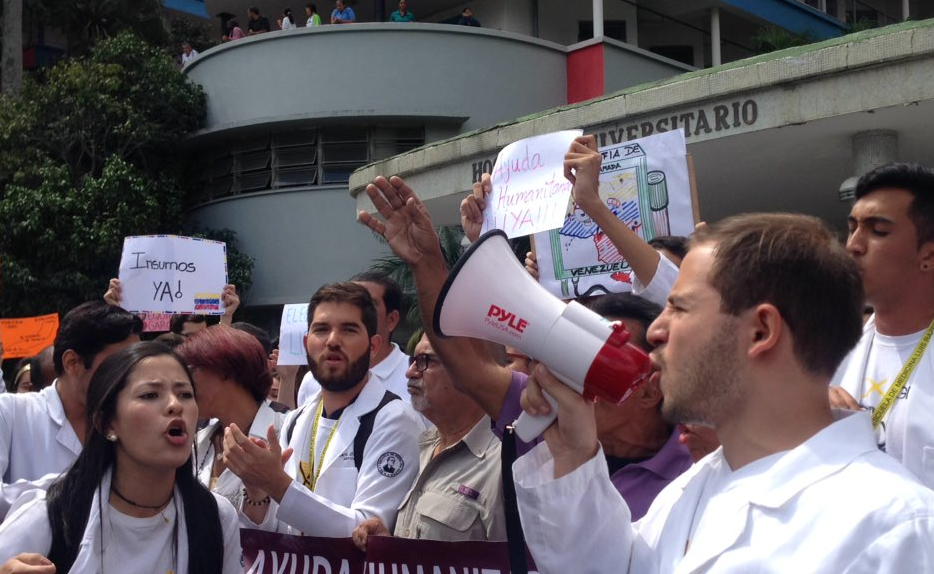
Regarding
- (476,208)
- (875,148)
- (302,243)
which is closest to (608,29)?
(302,243)

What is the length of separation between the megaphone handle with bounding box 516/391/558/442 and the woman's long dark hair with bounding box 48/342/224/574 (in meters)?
1.62

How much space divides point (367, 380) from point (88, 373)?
1392mm

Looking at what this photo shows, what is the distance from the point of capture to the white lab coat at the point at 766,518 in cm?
188

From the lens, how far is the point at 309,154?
62.7 ft

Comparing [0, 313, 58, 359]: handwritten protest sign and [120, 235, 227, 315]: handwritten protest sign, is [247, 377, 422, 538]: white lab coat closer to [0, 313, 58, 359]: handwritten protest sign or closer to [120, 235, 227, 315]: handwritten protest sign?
[120, 235, 227, 315]: handwritten protest sign

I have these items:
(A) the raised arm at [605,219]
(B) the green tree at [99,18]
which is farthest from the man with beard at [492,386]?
(B) the green tree at [99,18]

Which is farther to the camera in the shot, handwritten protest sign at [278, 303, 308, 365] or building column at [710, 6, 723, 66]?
building column at [710, 6, 723, 66]

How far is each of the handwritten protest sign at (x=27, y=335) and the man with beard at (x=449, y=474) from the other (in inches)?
316

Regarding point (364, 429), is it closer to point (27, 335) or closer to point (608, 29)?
point (27, 335)

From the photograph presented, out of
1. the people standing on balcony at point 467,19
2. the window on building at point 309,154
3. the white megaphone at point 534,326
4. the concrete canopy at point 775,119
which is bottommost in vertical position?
the white megaphone at point 534,326

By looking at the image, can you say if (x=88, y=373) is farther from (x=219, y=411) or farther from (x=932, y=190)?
(x=932, y=190)

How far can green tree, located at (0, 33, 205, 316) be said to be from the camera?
18766 mm

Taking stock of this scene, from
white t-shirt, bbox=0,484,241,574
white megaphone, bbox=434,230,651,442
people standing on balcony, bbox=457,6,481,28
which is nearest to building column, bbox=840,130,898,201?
white t-shirt, bbox=0,484,241,574

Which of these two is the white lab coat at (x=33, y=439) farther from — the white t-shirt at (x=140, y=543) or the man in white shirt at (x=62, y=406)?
the white t-shirt at (x=140, y=543)
